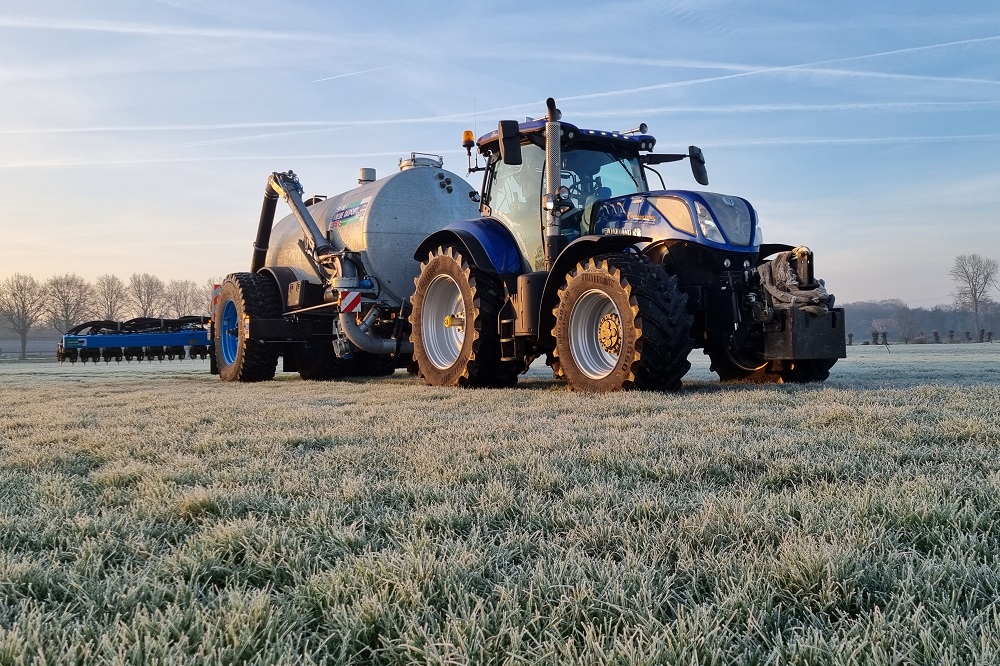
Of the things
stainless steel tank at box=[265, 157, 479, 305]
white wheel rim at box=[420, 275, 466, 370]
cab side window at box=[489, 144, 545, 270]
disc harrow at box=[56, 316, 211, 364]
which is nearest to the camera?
cab side window at box=[489, 144, 545, 270]

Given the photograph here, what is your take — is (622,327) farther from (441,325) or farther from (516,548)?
(516,548)

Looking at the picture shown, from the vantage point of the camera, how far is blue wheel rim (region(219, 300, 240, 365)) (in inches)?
499

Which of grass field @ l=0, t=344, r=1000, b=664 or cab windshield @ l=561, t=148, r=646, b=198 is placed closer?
grass field @ l=0, t=344, r=1000, b=664

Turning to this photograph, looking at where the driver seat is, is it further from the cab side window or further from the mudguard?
the mudguard

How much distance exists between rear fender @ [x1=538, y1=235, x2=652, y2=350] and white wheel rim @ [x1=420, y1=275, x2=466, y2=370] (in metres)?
1.65

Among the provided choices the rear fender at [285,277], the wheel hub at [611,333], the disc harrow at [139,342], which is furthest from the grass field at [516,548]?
the disc harrow at [139,342]

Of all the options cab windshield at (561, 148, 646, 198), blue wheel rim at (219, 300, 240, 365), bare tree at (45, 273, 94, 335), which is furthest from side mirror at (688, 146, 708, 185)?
bare tree at (45, 273, 94, 335)

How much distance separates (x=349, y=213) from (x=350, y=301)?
1502 millimetres

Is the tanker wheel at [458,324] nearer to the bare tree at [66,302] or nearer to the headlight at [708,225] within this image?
the headlight at [708,225]

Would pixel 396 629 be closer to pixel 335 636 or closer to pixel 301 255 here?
pixel 335 636

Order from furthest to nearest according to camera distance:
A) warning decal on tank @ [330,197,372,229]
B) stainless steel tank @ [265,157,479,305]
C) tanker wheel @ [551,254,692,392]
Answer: warning decal on tank @ [330,197,372,229]
stainless steel tank @ [265,157,479,305]
tanker wheel @ [551,254,692,392]

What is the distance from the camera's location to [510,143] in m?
7.29

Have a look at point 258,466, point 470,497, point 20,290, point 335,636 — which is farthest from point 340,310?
point 20,290

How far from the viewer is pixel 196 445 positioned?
4.07 meters
